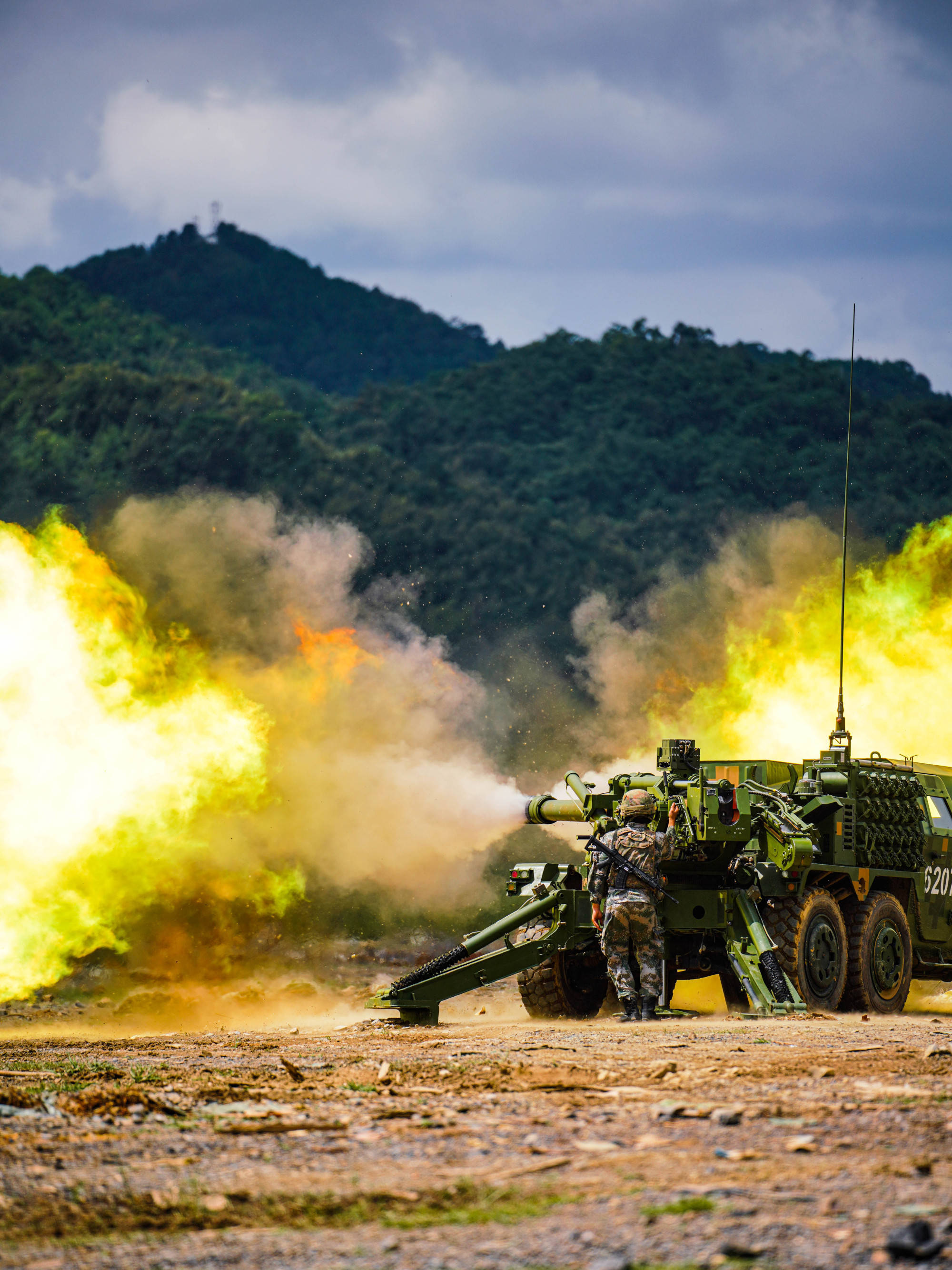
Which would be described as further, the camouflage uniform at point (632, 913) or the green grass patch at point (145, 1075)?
the camouflage uniform at point (632, 913)

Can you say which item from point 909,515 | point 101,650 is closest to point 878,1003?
point 101,650

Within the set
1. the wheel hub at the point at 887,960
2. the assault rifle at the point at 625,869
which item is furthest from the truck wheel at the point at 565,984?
the wheel hub at the point at 887,960

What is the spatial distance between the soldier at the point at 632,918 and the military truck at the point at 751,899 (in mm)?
282

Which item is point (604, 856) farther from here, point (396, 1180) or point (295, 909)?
point (295, 909)

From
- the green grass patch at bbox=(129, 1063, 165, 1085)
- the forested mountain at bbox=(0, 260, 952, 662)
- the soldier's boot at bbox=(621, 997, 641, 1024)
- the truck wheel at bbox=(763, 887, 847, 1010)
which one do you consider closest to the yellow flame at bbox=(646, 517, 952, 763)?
the truck wheel at bbox=(763, 887, 847, 1010)

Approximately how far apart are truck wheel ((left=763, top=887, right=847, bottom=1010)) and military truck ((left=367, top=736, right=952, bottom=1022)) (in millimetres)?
14

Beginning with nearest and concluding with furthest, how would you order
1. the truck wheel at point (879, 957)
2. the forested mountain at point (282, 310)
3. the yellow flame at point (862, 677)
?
the truck wheel at point (879, 957), the yellow flame at point (862, 677), the forested mountain at point (282, 310)

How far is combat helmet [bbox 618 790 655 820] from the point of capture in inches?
501

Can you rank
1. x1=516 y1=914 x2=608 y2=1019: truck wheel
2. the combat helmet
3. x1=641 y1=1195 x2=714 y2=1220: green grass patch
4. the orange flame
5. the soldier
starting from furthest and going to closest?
the orange flame → x1=516 y1=914 x2=608 y2=1019: truck wheel → the combat helmet → the soldier → x1=641 y1=1195 x2=714 y2=1220: green grass patch

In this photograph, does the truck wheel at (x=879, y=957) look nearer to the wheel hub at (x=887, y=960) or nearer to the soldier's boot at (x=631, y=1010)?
the wheel hub at (x=887, y=960)

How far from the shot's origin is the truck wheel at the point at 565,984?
1368 centimetres

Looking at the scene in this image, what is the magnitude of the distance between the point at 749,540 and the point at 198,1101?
111ft

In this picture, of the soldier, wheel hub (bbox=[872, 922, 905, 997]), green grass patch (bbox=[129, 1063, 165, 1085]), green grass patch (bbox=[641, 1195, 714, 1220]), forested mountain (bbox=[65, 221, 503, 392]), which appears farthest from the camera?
forested mountain (bbox=[65, 221, 503, 392])

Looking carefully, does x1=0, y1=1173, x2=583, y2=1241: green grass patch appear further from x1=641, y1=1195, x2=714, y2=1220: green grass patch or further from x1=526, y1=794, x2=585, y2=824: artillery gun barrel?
x1=526, y1=794, x2=585, y2=824: artillery gun barrel
